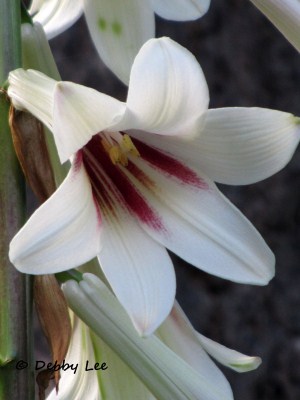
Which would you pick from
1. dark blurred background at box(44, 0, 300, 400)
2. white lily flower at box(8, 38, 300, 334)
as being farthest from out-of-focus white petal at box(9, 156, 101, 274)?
dark blurred background at box(44, 0, 300, 400)

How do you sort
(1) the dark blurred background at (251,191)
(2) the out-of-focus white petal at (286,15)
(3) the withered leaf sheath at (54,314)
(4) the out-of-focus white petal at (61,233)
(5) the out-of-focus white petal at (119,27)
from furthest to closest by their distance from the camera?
(1) the dark blurred background at (251,191)
(5) the out-of-focus white petal at (119,27)
(2) the out-of-focus white petal at (286,15)
(3) the withered leaf sheath at (54,314)
(4) the out-of-focus white petal at (61,233)

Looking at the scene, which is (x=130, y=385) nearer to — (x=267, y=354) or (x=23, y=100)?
(x=23, y=100)

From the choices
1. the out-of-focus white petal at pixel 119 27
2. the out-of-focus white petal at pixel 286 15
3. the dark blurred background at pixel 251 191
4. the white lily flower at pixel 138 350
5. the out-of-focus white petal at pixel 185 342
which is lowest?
the dark blurred background at pixel 251 191

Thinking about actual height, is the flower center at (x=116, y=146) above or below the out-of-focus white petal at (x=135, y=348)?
above

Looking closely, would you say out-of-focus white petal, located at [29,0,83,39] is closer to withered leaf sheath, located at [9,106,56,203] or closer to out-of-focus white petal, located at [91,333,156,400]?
withered leaf sheath, located at [9,106,56,203]

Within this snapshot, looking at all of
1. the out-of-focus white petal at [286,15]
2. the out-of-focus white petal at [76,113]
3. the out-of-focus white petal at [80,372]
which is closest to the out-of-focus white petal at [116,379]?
the out-of-focus white petal at [80,372]

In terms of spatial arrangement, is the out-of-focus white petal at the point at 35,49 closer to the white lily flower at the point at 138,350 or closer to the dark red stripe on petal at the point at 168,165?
the dark red stripe on petal at the point at 168,165
